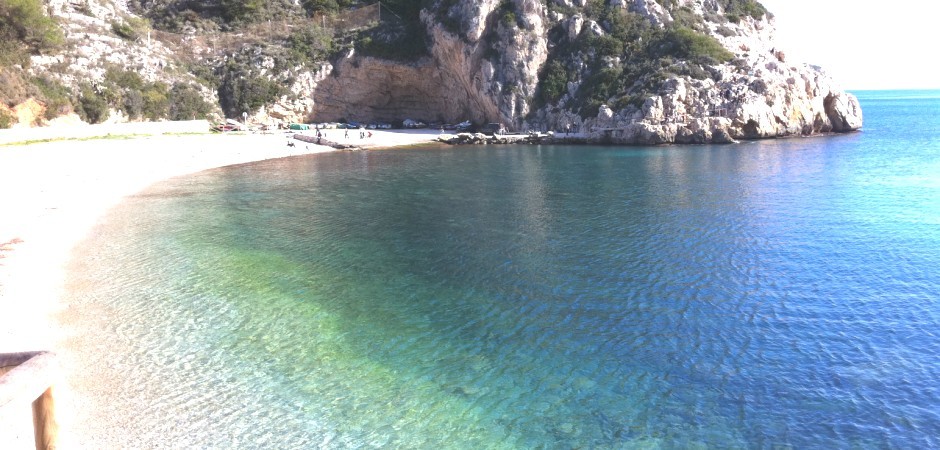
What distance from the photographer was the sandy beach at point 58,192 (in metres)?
13.6

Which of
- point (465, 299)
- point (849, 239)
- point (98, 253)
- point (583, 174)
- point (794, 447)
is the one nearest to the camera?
point (794, 447)

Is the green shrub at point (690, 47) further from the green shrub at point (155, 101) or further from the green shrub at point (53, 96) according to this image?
the green shrub at point (53, 96)

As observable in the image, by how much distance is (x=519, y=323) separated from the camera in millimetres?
14727

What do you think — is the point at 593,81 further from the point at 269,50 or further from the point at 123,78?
the point at 123,78

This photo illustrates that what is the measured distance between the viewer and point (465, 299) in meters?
16.4

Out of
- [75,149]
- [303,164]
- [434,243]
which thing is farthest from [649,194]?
[75,149]

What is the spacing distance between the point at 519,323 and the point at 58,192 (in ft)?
88.4

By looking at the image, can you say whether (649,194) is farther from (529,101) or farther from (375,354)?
(529,101)

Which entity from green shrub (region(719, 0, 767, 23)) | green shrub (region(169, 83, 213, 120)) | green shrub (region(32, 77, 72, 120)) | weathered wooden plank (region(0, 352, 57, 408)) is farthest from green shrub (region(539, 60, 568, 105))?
weathered wooden plank (region(0, 352, 57, 408))

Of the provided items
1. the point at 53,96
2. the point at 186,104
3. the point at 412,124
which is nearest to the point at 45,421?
the point at 53,96

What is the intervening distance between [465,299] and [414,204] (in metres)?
14.3

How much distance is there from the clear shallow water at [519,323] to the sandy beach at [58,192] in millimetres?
907

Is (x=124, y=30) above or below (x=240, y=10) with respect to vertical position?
below

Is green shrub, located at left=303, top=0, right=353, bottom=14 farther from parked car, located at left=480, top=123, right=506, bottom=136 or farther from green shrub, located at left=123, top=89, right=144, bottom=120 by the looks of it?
green shrub, located at left=123, top=89, right=144, bottom=120
